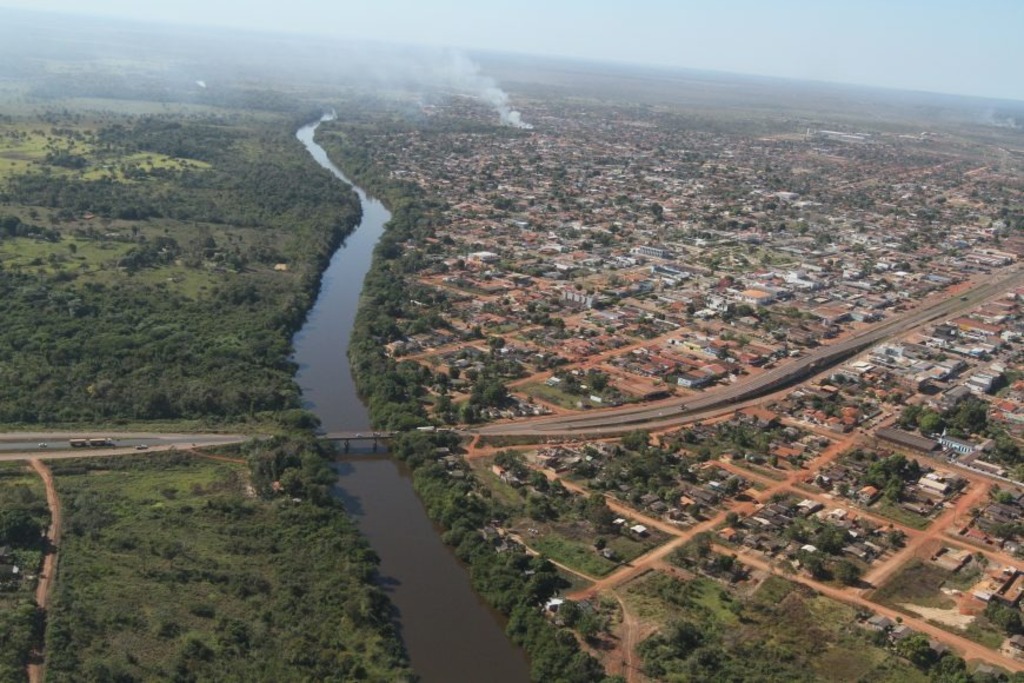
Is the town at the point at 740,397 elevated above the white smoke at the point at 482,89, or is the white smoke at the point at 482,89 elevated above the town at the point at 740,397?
the white smoke at the point at 482,89

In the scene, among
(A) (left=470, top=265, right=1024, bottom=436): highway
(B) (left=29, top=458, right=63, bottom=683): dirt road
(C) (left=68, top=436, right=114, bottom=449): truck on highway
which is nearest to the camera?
(B) (left=29, top=458, right=63, bottom=683): dirt road

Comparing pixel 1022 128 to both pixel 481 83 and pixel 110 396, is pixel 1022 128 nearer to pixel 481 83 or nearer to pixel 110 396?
pixel 481 83

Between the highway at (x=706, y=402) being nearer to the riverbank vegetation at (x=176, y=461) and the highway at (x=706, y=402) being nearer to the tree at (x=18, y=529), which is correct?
the riverbank vegetation at (x=176, y=461)

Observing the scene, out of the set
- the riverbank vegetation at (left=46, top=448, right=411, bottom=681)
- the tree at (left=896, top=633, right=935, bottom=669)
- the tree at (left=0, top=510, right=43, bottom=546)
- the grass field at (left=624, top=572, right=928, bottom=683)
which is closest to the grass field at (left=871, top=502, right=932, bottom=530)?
the grass field at (left=624, top=572, right=928, bottom=683)

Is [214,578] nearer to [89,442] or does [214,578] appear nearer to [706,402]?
[89,442]

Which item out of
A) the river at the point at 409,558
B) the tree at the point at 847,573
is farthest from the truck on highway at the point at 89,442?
the tree at the point at 847,573

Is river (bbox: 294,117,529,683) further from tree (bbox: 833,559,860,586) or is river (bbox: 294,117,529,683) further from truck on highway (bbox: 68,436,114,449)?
tree (bbox: 833,559,860,586)

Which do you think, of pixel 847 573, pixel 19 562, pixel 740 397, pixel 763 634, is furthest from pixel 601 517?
pixel 19 562
